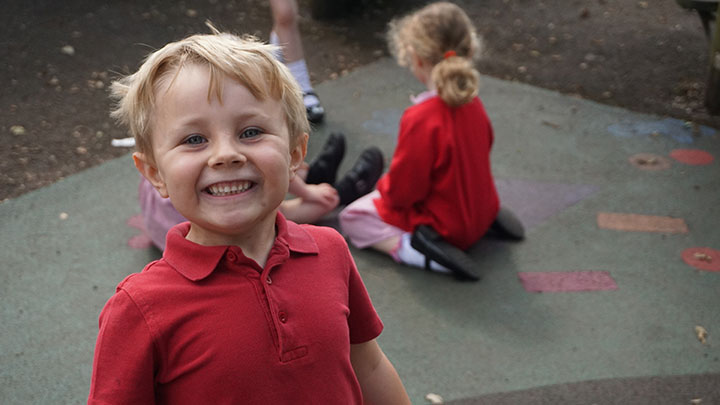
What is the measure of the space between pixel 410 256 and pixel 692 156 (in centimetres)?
203

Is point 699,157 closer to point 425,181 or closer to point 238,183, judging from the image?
point 425,181

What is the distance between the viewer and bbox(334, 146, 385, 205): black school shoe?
387 cm

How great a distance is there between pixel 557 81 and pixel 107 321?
4.84 m

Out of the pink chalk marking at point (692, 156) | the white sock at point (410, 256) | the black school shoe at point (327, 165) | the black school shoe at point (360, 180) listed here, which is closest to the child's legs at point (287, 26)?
the black school shoe at point (327, 165)

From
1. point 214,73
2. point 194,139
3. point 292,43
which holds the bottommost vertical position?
point 292,43

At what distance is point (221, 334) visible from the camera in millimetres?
1350

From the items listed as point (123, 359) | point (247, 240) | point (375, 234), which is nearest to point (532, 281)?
point (375, 234)

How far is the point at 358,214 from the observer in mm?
3619

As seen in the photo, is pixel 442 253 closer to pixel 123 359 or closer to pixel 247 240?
pixel 247 240

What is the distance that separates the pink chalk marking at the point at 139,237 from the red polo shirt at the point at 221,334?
7.27 feet

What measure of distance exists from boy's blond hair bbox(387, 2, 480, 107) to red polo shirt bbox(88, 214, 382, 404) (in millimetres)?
1862

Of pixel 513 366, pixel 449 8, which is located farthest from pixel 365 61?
pixel 513 366

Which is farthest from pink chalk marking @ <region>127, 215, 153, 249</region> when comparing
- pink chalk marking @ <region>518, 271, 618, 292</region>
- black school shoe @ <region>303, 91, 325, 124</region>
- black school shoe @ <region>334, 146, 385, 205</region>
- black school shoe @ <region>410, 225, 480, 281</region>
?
pink chalk marking @ <region>518, 271, 618, 292</region>

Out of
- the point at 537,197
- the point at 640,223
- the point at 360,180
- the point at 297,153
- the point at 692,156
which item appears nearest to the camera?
the point at 297,153
